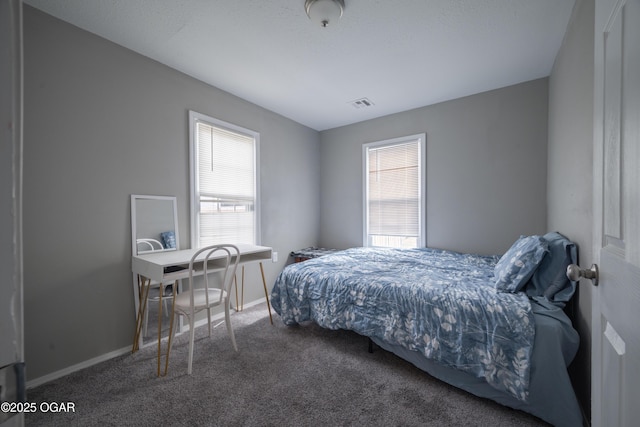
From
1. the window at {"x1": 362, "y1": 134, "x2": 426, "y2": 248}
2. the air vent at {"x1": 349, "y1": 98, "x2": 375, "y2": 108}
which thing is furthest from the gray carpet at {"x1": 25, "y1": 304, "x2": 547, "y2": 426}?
the air vent at {"x1": 349, "y1": 98, "x2": 375, "y2": 108}

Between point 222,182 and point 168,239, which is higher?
point 222,182

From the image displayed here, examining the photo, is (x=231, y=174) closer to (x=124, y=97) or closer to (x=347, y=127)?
(x=124, y=97)

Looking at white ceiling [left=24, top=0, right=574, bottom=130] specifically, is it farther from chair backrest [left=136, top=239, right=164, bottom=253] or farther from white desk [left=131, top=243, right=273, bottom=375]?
white desk [left=131, top=243, right=273, bottom=375]

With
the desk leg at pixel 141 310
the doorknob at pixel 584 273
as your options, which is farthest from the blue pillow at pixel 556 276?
the desk leg at pixel 141 310

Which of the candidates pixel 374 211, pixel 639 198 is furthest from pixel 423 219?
pixel 639 198

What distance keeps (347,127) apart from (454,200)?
1885 millimetres

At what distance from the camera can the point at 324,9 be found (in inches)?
70.8

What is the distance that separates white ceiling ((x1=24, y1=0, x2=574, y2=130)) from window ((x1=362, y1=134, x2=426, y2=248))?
80 centimetres

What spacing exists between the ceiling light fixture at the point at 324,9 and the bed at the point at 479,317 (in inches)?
75.5

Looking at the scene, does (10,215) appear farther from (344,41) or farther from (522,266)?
(344,41)

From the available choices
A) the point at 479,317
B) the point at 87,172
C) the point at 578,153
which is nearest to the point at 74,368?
the point at 87,172

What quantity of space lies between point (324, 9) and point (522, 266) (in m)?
2.10

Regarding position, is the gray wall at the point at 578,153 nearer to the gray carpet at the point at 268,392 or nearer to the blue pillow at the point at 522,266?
the blue pillow at the point at 522,266

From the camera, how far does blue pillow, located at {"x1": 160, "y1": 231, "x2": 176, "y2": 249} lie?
8.27 ft
